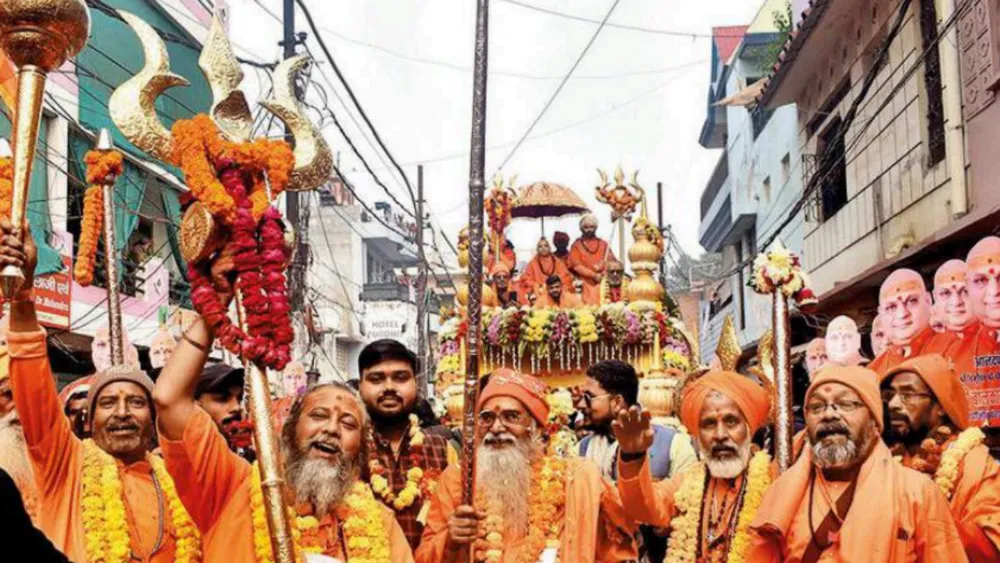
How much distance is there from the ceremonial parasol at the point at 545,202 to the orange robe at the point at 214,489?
35.3ft

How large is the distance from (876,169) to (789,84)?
3.59 metres

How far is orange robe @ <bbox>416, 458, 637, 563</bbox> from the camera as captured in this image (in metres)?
4.41

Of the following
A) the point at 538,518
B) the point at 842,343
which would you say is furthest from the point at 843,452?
the point at 842,343

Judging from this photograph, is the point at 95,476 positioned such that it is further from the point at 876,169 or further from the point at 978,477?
the point at 876,169

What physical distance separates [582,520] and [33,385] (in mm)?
2233

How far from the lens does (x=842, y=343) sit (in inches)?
329

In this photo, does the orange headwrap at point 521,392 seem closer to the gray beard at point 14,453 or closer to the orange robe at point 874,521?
the orange robe at point 874,521

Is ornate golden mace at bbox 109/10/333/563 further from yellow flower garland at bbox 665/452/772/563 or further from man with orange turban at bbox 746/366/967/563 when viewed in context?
yellow flower garland at bbox 665/452/772/563

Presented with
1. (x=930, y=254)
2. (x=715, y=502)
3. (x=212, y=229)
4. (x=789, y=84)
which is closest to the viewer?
(x=212, y=229)

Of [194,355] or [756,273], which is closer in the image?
[194,355]

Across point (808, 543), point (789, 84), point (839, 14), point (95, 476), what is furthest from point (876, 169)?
point (95, 476)

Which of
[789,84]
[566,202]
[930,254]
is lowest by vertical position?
[930,254]

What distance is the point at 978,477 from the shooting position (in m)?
4.32

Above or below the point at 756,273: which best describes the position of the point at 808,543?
below
